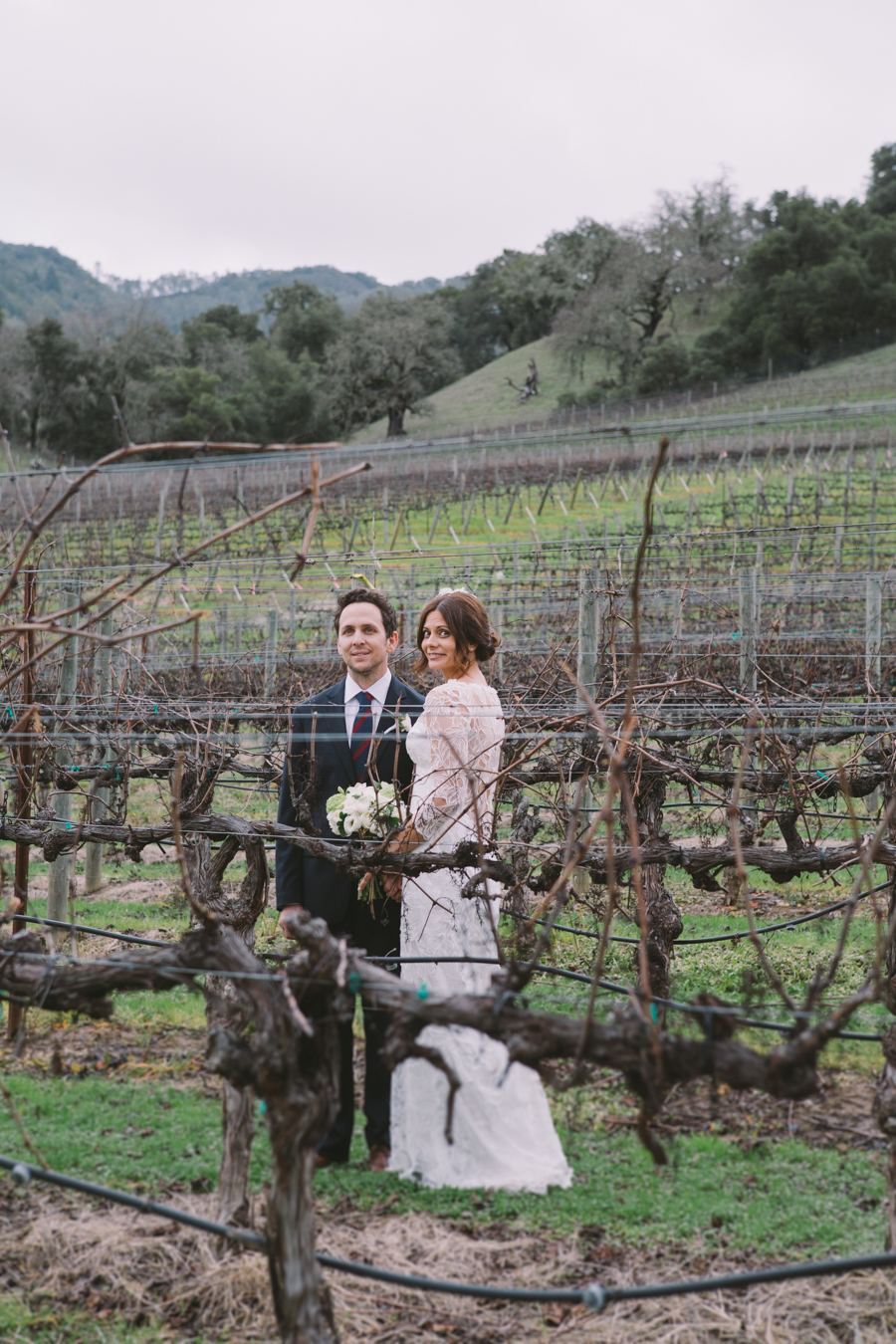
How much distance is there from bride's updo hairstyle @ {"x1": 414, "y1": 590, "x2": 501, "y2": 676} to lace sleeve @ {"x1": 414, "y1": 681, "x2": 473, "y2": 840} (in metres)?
0.14

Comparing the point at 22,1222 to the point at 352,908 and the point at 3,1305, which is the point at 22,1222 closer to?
the point at 3,1305

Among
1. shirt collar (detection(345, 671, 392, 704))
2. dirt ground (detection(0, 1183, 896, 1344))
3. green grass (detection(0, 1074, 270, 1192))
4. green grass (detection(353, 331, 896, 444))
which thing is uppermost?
green grass (detection(353, 331, 896, 444))

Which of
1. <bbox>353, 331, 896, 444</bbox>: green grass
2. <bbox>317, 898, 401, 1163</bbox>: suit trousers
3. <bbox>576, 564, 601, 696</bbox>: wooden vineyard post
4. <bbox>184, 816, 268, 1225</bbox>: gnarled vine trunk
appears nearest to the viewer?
<bbox>184, 816, 268, 1225</bbox>: gnarled vine trunk

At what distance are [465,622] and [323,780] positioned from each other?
80 cm

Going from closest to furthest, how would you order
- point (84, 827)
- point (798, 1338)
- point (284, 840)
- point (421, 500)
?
point (798, 1338), point (284, 840), point (84, 827), point (421, 500)

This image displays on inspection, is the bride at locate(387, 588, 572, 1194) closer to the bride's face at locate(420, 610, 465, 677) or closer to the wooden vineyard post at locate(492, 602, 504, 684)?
the bride's face at locate(420, 610, 465, 677)

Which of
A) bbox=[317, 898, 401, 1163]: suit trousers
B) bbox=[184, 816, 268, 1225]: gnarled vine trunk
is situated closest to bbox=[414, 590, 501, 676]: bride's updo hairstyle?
bbox=[317, 898, 401, 1163]: suit trousers

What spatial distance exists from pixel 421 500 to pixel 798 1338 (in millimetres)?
28904

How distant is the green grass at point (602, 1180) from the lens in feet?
10.2

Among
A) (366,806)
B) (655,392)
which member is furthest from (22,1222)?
(655,392)

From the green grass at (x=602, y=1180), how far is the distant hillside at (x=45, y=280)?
117m

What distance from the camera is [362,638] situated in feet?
11.2

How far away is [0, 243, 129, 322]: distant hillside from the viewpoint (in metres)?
116

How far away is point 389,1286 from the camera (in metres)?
2.83
